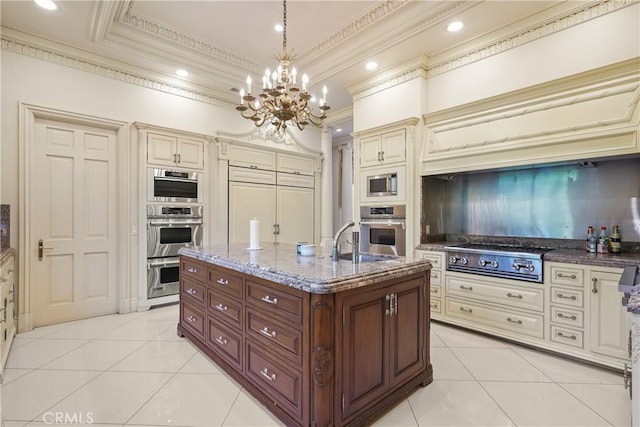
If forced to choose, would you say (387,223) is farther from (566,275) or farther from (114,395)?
(114,395)

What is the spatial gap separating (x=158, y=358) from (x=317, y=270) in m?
1.83

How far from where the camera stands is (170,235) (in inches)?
164

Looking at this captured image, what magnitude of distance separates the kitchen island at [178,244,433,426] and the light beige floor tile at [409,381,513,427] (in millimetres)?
90

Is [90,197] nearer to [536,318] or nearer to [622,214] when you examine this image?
[536,318]

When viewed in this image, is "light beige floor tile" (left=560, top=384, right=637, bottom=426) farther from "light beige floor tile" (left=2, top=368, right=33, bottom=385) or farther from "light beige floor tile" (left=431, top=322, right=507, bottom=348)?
"light beige floor tile" (left=2, top=368, right=33, bottom=385)

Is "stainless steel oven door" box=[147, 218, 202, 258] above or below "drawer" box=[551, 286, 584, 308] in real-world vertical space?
above

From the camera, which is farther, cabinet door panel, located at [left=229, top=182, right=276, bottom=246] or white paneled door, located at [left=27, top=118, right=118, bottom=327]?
cabinet door panel, located at [left=229, top=182, right=276, bottom=246]

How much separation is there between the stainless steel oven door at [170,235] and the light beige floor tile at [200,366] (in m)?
1.95

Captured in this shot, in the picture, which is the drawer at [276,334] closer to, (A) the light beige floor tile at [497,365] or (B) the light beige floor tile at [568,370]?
(A) the light beige floor tile at [497,365]

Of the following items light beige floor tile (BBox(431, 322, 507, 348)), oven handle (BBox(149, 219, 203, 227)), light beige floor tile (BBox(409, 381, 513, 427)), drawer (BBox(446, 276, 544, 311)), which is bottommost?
light beige floor tile (BBox(431, 322, 507, 348))

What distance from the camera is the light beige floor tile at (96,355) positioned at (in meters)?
2.46

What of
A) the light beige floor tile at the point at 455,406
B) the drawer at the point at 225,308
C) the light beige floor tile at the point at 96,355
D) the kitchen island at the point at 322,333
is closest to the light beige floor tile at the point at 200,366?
the kitchen island at the point at 322,333

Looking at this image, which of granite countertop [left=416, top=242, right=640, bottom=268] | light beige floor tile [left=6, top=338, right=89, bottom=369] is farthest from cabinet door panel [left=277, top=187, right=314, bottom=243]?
granite countertop [left=416, top=242, right=640, bottom=268]

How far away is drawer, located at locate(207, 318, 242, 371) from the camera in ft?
7.10
